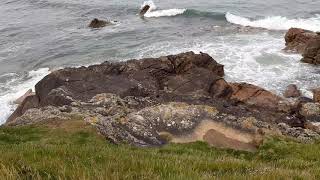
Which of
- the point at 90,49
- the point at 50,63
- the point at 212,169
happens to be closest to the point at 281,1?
the point at 90,49

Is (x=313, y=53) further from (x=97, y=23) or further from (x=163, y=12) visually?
(x=163, y=12)

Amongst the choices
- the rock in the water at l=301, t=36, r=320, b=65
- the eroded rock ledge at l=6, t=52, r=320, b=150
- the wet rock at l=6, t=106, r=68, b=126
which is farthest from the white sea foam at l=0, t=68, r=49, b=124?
A: the rock in the water at l=301, t=36, r=320, b=65

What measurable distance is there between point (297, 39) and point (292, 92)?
13036 millimetres

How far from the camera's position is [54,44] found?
2154 inches

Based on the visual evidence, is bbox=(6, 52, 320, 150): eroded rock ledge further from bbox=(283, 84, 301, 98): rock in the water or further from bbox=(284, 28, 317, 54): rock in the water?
bbox=(284, 28, 317, 54): rock in the water

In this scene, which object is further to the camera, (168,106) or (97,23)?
(97,23)

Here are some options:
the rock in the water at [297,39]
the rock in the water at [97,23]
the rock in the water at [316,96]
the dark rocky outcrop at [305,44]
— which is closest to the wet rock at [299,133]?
the rock in the water at [316,96]

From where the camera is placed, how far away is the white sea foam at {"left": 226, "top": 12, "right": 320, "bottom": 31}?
180 feet

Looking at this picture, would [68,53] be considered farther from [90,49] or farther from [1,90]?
[1,90]

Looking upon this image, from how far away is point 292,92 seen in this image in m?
32.8

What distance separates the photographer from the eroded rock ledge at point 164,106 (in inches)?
878

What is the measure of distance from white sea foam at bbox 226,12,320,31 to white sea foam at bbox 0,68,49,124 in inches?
964

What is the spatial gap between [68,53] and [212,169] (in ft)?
138

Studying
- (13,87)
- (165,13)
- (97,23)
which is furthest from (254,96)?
(165,13)
